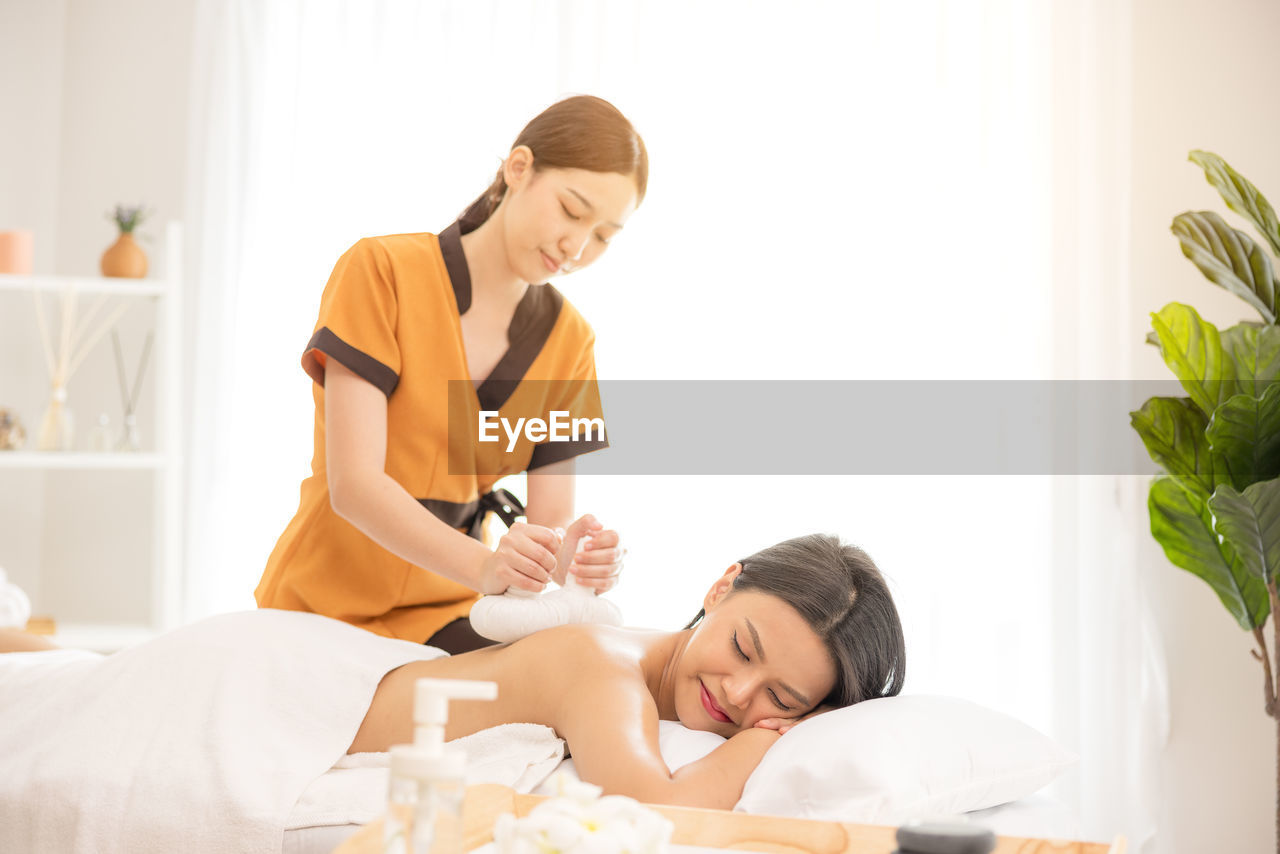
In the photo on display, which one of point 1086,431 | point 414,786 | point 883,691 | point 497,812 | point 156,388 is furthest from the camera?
point 156,388

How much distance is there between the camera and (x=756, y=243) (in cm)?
293

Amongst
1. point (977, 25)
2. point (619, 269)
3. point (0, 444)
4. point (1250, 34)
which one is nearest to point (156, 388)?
point (0, 444)

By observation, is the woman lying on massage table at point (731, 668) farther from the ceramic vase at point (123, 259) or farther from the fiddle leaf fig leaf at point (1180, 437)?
the ceramic vase at point (123, 259)

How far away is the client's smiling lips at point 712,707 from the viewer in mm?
1221

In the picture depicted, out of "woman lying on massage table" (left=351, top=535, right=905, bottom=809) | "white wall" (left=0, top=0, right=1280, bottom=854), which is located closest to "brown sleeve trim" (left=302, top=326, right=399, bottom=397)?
"woman lying on massage table" (left=351, top=535, right=905, bottom=809)

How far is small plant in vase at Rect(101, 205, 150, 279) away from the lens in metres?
2.96

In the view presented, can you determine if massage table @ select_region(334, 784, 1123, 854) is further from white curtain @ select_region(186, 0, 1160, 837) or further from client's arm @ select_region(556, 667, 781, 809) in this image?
white curtain @ select_region(186, 0, 1160, 837)

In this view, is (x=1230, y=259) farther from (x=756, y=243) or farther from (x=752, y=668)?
(x=752, y=668)

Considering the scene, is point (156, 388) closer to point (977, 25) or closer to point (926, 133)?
point (926, 133)

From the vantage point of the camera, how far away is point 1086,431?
2.77 metres

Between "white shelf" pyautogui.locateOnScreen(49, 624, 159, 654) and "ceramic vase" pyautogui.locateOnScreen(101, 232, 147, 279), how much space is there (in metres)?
1.01

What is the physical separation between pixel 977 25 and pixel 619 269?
1.20 metres

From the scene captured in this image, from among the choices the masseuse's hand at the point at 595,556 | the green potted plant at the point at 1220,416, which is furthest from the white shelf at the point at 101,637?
the green potted plant at the point at 1220,416

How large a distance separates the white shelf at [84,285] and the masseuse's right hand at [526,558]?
6.68 ft
